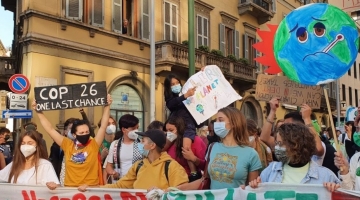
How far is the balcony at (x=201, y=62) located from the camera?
17578 millimetres

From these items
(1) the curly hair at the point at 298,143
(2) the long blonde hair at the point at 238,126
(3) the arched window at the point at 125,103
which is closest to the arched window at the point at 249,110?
(3) the arched window at the point at 125,103

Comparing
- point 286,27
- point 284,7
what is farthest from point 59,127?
point 284,7

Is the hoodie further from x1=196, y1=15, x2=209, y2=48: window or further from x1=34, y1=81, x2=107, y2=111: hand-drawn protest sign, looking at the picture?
x1=196, y1=15, x2=209, y2=48: window

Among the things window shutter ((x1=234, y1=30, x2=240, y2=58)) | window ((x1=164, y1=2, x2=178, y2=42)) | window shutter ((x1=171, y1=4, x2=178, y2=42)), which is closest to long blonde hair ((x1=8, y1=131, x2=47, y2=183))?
window ((x1=164, y1=2, x2=178, y2=42))

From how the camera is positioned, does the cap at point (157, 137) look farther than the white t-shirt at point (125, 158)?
No

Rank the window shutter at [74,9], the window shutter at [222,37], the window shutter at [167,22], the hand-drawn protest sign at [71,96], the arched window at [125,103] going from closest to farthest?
1. the hand-drawn protest sign at [71,96]
2. the window shutter at [74,9]
3. the arched window at [125,103]
4. the window shutter at [167,22]
5. the window shutter at [222,37]

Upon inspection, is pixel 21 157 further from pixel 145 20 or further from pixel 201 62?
pixel 201 62

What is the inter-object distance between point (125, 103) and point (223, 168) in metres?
13.4

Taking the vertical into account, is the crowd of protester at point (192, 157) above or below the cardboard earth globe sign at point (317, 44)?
below

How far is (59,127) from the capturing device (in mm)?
Answer: 14367

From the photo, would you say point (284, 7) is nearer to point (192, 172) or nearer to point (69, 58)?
point (69, 58)

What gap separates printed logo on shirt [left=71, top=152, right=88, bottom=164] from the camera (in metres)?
5.27

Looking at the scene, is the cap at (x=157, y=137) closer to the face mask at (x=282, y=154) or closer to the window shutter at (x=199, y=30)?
the face mask at (x=282, y=154)

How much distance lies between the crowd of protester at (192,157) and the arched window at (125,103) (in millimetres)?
10462
